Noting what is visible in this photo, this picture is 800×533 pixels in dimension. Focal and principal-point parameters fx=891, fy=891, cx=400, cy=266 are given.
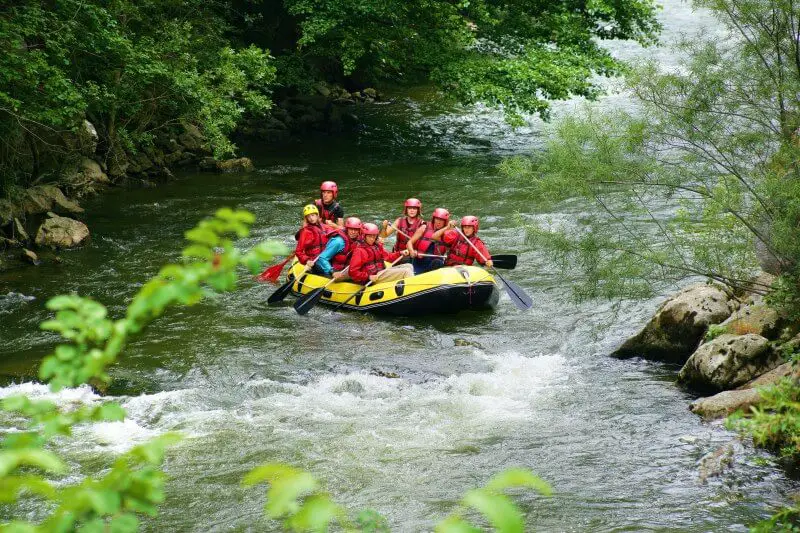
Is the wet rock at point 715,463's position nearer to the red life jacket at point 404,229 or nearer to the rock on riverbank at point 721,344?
the rock on riverbank at point 721,344

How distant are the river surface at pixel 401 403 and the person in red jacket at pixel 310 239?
2.50 feet

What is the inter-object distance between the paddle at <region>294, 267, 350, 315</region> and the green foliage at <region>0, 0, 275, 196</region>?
4.17 meters

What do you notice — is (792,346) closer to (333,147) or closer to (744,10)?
(744,10)

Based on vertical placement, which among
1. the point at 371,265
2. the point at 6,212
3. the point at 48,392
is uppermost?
the point at 6,212

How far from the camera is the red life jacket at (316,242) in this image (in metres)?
12.1

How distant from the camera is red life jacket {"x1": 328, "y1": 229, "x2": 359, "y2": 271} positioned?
12.0m

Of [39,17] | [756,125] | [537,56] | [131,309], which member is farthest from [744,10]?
[537,56]

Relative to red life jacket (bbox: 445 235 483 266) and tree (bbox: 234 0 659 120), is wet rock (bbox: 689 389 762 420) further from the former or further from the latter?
tree (bbox: 234 0 659 120)

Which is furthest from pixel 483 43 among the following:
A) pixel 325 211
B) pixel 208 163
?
pixel 325 211

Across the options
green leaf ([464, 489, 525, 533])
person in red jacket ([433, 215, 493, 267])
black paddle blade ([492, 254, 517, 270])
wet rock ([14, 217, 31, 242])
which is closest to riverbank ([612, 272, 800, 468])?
black paddle blade ([492, 254, 517, 270])

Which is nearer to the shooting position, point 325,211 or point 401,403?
point 401,403

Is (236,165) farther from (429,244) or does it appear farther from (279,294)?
(429,244)

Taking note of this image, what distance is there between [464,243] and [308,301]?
2.25 meters

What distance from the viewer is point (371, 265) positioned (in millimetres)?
11719
